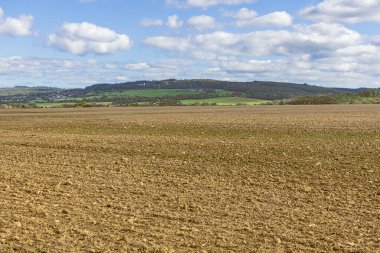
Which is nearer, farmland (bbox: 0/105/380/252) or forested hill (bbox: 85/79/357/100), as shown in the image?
farmland (bbox: 0/105/380/252)

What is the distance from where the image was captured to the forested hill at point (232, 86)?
146m

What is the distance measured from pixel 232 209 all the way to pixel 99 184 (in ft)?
13.9

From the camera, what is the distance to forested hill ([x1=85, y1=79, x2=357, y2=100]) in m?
146

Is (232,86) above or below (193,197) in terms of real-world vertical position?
above

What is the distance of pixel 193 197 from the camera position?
11734mm

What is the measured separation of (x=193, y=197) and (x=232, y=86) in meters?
143

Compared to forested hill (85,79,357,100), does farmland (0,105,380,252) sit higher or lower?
lower

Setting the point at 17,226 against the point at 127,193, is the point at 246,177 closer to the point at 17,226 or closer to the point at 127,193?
the point at 127,193

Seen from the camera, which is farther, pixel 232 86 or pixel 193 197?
pixel 232 86

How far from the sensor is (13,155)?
19.3 metres

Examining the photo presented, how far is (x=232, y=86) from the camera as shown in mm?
153875

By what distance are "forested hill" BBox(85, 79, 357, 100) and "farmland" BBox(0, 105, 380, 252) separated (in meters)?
116

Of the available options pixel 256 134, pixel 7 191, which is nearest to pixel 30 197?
pixel 7 191

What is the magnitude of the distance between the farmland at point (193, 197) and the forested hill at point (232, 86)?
116 m
